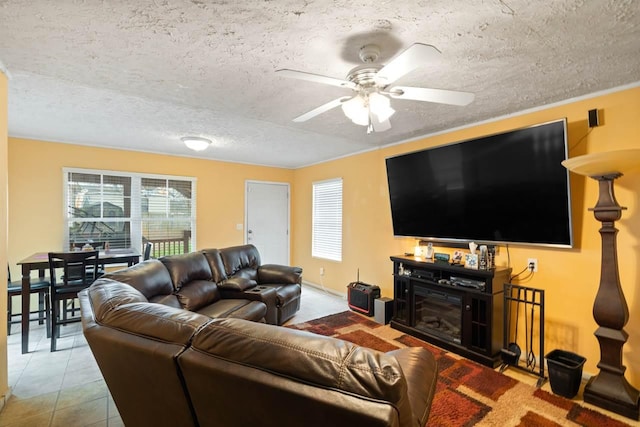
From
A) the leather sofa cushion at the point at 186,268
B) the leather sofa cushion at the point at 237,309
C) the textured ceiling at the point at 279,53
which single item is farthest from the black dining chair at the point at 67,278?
the textured ceiling at the point at 279,53

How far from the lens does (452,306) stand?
3.23 m

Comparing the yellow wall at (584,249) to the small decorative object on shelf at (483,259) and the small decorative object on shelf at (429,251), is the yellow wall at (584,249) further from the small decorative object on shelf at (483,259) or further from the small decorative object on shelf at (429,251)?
the small decorative object on shelf at (483,259)

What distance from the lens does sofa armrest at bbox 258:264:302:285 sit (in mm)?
4117

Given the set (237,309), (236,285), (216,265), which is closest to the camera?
(237,309)

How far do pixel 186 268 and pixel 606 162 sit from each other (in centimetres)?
372

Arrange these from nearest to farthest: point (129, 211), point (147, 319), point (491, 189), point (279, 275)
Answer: point (147, 319) → point (491, 189) → point (279, 275) → point (129, 211)

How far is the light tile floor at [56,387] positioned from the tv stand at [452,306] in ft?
9.46

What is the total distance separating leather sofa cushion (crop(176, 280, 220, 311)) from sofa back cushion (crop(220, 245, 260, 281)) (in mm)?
495

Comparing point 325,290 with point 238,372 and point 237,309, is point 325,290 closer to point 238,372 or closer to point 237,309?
point 237,309

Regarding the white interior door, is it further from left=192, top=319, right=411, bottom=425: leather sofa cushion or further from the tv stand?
left=192, top=319, right=411, bottom=425: leather sofa cushion

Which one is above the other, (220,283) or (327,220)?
(327,220)

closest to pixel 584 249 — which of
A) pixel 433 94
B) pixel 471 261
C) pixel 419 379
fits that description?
pixel 471 261

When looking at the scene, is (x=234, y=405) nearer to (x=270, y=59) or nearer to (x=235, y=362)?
(x=235, y=362)

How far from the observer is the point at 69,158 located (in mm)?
4305
